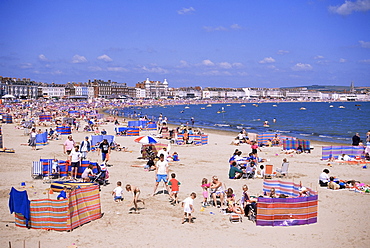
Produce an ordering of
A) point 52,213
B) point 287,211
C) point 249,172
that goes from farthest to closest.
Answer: point 249,172 → point 287,211 → point 52,213

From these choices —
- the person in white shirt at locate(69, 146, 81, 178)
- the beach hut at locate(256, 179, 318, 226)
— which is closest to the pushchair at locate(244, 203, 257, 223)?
the beach hut at locate(256, 179, 318, 226)

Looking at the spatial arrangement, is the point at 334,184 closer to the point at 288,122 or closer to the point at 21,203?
the point at 21,203

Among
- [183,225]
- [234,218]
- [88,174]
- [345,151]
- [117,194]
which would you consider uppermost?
[345,151]

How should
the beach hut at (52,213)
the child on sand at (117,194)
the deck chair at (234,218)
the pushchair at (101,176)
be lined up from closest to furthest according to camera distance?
the beach hut at (52,213)
the deck chair at (234,218)
the child on sand at (117,194)
the pushchair at (101,176)

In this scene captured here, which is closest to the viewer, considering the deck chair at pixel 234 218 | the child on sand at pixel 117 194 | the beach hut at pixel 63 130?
the deck chair at pixel 234 218

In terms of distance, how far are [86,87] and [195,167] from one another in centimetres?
15393

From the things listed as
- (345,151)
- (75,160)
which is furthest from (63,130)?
(345,151)

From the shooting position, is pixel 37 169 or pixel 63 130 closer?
pixel 37 169

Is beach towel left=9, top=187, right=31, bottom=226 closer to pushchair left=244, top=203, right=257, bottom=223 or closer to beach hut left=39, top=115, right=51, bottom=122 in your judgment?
pushchair left=244, top=203, right=257, bottom=223

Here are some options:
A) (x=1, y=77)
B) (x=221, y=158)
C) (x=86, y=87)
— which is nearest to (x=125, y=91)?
(x=86, y=87)

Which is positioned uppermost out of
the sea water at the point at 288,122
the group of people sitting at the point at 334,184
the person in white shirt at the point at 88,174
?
the person in white shirt at the point at 88,174

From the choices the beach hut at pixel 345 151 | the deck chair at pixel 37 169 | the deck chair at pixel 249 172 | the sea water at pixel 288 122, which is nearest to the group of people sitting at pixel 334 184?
the deck chair at pixel 249 172

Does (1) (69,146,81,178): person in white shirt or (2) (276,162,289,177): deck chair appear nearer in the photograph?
(1) (69,146,81,178): person in white shirt

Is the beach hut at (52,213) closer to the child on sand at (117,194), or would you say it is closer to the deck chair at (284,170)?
the child on sand at (117,194)
